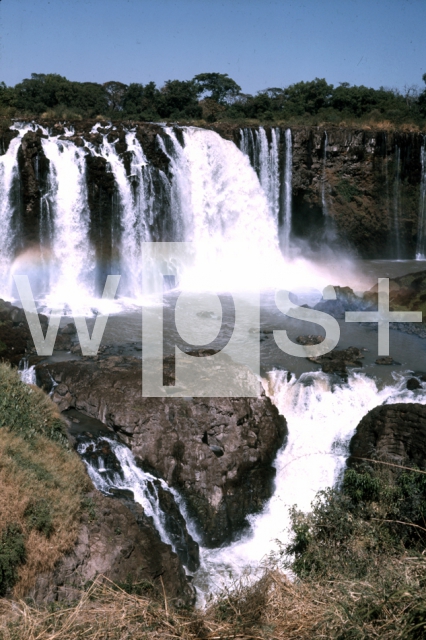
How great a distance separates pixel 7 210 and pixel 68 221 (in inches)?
79.3

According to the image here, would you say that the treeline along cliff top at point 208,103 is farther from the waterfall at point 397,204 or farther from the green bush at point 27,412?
the green bush at point 27,412

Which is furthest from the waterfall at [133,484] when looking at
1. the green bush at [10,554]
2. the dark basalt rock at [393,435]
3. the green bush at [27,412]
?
the dark basalt rock at [393,435]

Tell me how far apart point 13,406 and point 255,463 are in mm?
4892

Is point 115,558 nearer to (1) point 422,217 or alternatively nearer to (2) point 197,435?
(2) point 197,435

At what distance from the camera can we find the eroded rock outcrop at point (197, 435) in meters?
12.2

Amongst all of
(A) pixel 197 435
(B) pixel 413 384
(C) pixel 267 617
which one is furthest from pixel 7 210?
(C) pixel 267 617

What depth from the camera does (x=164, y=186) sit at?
24.0 metres

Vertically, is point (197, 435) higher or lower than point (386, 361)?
lower

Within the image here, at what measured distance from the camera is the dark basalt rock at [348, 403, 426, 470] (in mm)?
12500

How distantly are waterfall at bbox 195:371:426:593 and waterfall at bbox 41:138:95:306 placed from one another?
9821 mm

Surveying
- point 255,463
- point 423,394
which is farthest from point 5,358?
point 423,394

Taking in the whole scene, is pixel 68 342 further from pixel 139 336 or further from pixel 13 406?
pixel 13 406

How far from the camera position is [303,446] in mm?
13648

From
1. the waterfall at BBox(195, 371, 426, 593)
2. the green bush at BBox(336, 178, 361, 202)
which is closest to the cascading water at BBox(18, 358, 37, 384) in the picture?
the waterfall at BBox(195, 371, 426, 593)
